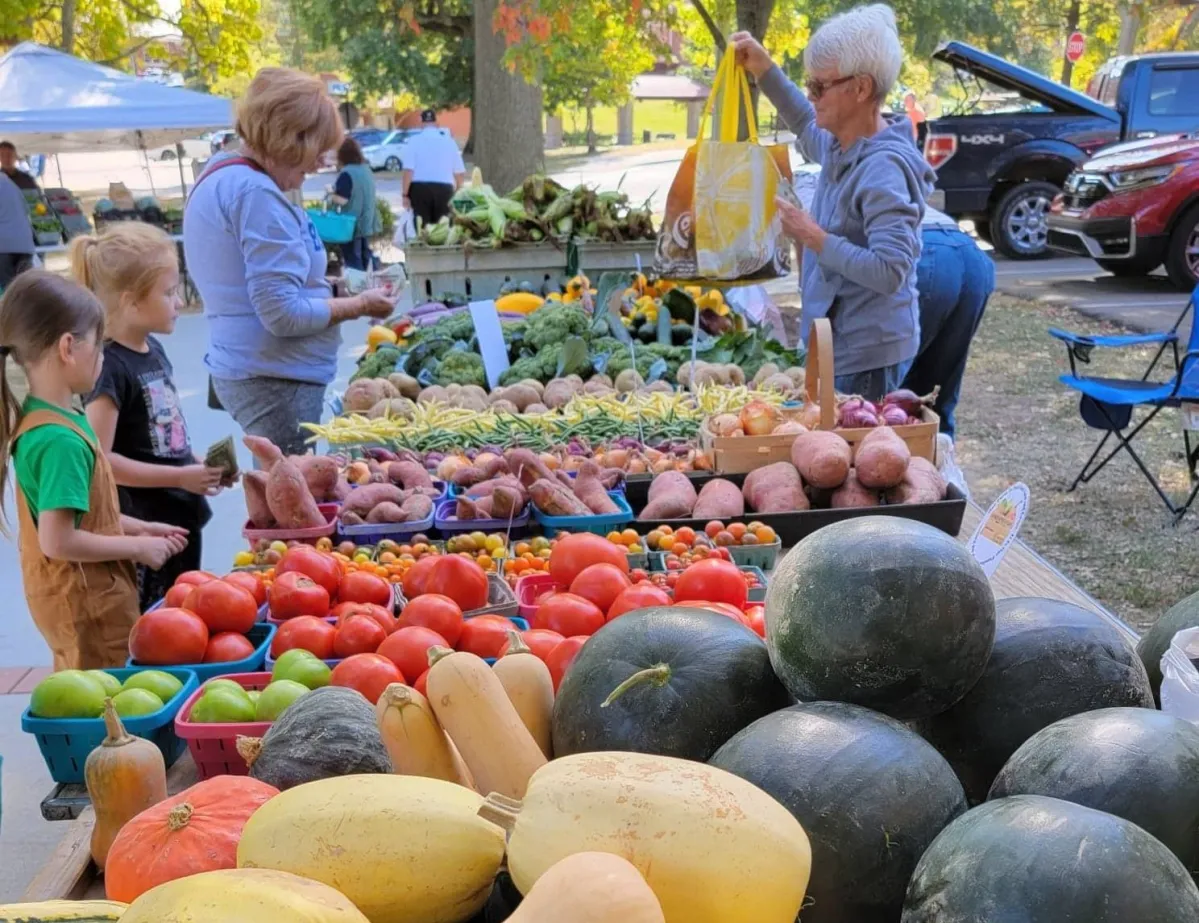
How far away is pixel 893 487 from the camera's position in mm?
3580

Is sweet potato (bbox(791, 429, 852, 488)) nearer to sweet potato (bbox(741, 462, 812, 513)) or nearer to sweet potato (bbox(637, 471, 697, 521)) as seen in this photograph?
sweet potato (bbox(741, 462, 812, 513))

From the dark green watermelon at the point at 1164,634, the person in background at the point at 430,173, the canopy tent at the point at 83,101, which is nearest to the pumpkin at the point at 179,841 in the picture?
the dark green watermelon at the point at 1164,634

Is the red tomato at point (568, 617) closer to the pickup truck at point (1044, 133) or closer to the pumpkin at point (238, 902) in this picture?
the pumpkin at point (238, 902)

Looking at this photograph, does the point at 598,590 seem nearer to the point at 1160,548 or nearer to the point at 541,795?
the point at 541,795

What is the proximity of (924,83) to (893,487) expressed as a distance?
145ft

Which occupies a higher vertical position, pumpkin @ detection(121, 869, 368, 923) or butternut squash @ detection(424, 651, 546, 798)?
pumpkin @ detection(121, 869, 368, 923)

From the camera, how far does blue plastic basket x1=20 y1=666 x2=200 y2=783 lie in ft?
7.00

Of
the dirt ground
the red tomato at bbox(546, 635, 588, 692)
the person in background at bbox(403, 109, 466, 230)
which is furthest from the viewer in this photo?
the person in background at bbox(403, 109, 466, 230)

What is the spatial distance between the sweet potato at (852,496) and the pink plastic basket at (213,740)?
7.04 feet

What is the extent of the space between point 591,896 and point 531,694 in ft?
2.14

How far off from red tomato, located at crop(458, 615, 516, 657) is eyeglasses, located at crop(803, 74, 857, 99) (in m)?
2.52

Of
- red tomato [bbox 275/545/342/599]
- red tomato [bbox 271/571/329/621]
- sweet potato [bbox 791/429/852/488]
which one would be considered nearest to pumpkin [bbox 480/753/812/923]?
red tomato [bbox 271/571/329/621]

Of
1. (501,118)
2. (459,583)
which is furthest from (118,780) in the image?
(501,118)

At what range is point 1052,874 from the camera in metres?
0.99
